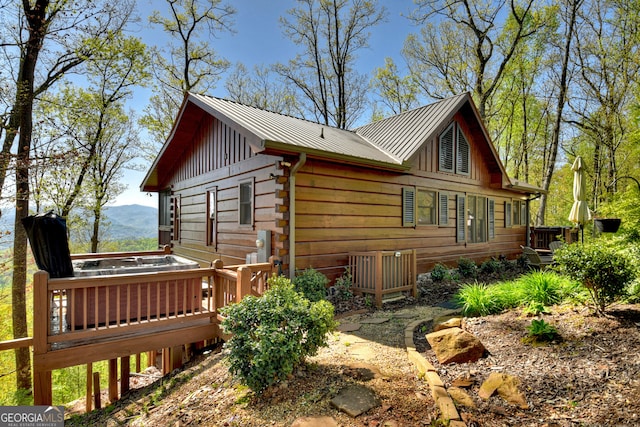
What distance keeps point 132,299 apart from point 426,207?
730 centimetres

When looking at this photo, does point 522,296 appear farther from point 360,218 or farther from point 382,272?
point 360,218

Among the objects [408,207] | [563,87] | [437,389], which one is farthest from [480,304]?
[563,87]

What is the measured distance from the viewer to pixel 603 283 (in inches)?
169

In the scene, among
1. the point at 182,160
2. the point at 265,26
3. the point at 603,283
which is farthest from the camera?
the point at 265,26

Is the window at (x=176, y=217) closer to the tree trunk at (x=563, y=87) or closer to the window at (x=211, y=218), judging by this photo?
the window at (x=211, y=218)

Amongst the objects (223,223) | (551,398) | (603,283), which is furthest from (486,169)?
(551,398)

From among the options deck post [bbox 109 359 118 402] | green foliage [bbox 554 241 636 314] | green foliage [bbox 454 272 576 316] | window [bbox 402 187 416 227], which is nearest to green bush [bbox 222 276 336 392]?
green foliage [bbox 454 272 576 316]

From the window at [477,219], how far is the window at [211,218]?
7568 mm

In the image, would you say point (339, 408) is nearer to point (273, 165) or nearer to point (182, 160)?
point (273, 165)

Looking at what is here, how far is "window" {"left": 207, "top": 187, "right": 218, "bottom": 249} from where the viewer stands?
9.06 m

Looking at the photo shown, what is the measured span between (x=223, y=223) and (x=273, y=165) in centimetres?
281

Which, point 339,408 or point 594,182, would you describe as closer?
point 339,408

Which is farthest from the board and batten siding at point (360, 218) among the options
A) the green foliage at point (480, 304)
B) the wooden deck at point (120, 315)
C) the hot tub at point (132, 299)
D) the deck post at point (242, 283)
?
the green foliage at point (480, 304)

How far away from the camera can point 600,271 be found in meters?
4.28
